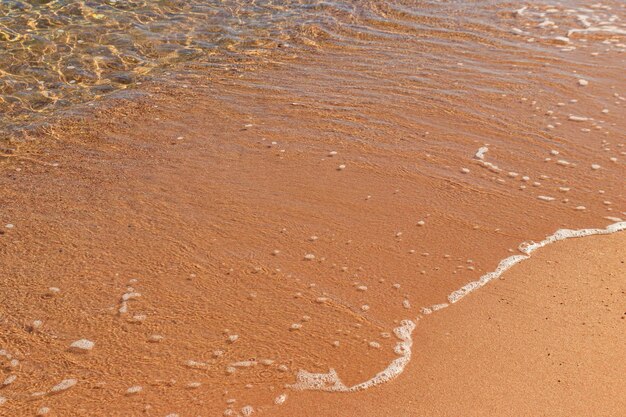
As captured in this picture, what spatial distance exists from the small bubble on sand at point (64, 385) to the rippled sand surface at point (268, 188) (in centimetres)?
1

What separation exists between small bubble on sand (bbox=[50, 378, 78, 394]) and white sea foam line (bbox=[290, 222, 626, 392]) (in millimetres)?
1181

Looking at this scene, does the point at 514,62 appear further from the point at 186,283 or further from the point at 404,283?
the point at 186,283

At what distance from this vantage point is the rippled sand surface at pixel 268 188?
343 centimetres

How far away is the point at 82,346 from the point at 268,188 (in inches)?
79.2

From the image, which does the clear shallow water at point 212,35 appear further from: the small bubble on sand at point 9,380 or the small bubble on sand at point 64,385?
the small bubble on sand at point 64,385

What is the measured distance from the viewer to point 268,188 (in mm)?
4969

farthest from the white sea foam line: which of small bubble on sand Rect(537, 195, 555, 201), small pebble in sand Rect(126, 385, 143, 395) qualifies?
small pebble in sand Rect(126, 385, 143, 395)

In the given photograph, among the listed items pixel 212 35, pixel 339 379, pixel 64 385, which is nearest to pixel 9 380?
pixel 64 385

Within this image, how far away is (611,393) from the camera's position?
3158 millimetres

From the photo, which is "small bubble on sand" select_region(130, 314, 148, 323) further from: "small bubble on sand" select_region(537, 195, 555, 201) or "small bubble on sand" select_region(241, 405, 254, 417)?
"small bubble on sand" select_region(537, 195, 555, 201)

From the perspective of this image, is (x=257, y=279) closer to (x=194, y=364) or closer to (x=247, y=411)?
(x=194, y=364)

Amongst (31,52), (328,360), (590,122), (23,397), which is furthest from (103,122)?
(590,122)

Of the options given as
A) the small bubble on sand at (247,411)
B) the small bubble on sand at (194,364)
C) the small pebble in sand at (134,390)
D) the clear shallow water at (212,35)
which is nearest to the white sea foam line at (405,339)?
the small bubble on sand at (247,411)

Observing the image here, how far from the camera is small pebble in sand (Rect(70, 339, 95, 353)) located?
3.46 meters
